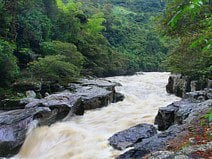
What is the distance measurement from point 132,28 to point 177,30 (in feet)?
122

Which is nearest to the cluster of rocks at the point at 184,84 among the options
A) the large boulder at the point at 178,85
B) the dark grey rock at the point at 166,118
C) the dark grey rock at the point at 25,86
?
the large boulder at the point at 178,85

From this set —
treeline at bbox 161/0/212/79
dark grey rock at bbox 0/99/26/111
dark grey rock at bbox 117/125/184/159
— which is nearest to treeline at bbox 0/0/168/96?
treeline at bbox 161/0/212/79

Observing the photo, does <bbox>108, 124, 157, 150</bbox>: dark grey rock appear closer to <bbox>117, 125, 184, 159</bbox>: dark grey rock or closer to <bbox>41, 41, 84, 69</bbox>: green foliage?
<bbox>117, 125, 184, 159</bbox>: dark grey rock

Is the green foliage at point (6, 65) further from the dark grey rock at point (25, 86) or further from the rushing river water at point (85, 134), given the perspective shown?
the rushing river water at point (85, 134)

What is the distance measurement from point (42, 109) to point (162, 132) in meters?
4.39

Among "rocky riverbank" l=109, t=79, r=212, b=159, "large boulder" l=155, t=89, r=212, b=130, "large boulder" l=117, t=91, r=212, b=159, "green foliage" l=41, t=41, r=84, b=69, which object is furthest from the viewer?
"green foliage" l=41, t=41, r=84, b=69

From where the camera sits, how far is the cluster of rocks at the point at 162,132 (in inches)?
264

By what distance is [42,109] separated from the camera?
1034 centimetres

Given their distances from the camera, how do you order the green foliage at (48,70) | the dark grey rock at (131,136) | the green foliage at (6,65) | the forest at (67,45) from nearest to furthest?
the dark grey rock at (131,136) → the forest at (67,45) → the green foliage at (6,65) → the green foliage at (48,70)

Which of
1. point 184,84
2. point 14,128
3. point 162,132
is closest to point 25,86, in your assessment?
point 14,128

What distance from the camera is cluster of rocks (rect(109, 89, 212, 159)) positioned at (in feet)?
22.0

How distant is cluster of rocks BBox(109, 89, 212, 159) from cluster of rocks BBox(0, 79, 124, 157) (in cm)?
275

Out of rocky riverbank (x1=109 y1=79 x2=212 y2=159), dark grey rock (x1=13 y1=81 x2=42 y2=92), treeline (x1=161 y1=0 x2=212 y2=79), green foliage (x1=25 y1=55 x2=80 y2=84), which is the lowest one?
rocky riverbank (x1=109 y1=79 x2=212 y2=159)

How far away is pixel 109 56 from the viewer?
27.8m
